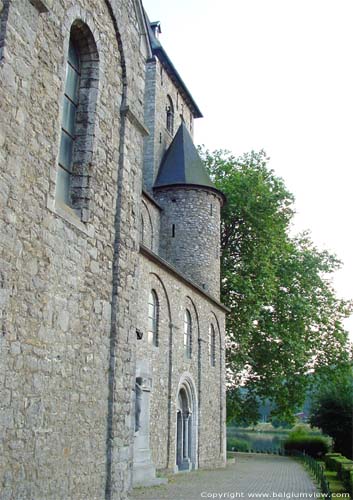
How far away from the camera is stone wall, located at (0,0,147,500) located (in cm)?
548

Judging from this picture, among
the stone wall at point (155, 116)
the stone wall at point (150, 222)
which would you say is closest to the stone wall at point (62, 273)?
the stone wall at point (150, 222)

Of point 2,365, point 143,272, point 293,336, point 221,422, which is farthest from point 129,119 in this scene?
point 293,336

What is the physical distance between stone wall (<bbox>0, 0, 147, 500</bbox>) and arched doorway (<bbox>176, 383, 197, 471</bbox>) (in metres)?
11.2

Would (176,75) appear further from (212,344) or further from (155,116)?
(212,344)

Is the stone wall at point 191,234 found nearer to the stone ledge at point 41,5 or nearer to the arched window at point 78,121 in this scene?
the arched window at point 78,121

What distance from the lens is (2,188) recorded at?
17.5 ft

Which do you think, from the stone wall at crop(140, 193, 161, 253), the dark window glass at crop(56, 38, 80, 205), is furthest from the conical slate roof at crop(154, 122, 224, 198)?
the dark window glass at crop(56, 38, 80, 205)

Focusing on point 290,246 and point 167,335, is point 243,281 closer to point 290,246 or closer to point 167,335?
point 290,246

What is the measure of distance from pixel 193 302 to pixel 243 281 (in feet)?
23.1

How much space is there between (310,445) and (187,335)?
→ 17.6 metres

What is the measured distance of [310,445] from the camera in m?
32.5

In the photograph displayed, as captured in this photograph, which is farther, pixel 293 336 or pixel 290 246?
pixel 290 246

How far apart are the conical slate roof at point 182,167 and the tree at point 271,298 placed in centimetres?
361

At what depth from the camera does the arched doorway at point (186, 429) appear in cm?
1861
